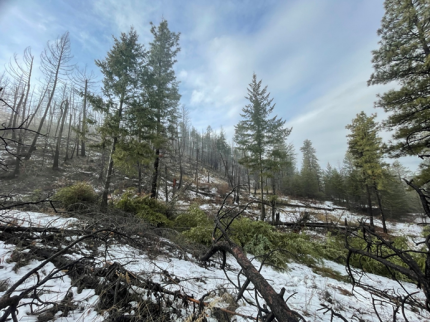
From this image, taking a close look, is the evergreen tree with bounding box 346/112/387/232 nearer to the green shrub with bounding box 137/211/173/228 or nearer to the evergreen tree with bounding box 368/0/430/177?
the evergreen tree with bounding box 368/0/430/177

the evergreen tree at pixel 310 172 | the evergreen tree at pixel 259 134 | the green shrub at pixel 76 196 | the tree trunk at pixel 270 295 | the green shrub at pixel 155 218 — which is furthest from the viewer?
the evergreen tree at pixel 310 172

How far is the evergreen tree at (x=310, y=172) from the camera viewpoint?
92.8 feet

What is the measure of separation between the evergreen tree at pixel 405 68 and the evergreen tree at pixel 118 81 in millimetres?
12885

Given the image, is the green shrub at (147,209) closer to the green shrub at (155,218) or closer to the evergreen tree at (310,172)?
the green shrub at (155,218)

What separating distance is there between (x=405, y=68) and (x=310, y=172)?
2287 cm

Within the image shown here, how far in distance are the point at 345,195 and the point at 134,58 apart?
3196 centimetres

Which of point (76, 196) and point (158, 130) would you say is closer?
point (76, 196)

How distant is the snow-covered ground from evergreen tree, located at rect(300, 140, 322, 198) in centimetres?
2635

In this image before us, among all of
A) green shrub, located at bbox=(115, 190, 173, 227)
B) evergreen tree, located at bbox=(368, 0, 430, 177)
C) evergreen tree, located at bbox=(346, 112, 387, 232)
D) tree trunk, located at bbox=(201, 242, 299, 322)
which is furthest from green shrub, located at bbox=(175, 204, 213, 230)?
evergreen tree, located at bbox=(346, 112, 387, 232)

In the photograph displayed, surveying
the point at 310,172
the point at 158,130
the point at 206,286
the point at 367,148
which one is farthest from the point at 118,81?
the point at 310,172

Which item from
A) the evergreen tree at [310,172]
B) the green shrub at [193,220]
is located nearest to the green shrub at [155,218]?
the green shrub at [193,220]

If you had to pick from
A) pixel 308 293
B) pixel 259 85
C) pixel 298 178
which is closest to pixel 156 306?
pixel 308 293

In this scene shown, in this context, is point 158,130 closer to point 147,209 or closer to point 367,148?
point 147,209

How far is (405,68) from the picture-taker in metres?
8.07
